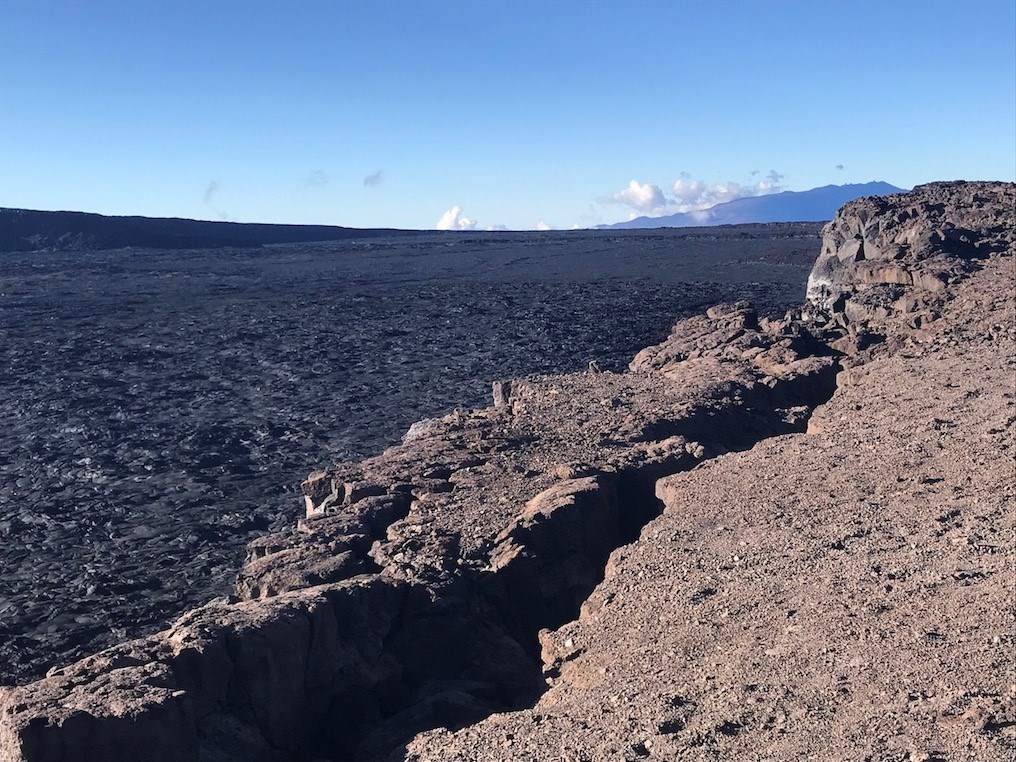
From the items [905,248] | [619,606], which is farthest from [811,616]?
[905,248]

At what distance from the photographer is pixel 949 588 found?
608 centimetres

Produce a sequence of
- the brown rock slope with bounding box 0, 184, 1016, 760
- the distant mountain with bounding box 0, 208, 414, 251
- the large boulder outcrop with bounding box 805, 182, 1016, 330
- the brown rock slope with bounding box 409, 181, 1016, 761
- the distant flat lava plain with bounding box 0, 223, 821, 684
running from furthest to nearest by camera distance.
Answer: the distant mountain with bounding box 0, 208, 414, 251, the large boulder outcrop with bounding box 805, 182, 1016, 330, the distant flat lava plain with bounding box 0, 223, 821, 684, the brown rock slope with bounding box 0, 184, 1016, 760, the brown rock slope with bounding box 409, 181, 1016, 761

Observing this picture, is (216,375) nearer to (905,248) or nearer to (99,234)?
(905,248)

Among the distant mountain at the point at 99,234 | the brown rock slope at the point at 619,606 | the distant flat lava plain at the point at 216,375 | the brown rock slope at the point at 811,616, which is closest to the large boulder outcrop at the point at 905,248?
the brown rock slope at the point at 619,606

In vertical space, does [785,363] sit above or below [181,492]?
above

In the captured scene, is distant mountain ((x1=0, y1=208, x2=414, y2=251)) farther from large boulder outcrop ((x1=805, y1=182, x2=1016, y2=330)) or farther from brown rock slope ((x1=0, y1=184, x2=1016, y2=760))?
brown rock slope ((x1=0, y1=184, x2=1016, y2=760))

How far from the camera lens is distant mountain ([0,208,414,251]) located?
1881 inches

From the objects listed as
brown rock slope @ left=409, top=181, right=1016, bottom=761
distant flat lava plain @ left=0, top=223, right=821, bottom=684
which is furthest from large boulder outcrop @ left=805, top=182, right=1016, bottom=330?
distant flat lava plain @ left=0, top=223, right=821, bottom=684

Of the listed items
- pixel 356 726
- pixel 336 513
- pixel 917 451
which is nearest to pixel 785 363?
pixel 917 451

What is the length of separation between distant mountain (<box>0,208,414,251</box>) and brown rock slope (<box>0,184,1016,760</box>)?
42.5 meters

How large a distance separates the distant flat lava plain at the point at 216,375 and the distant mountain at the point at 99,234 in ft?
20.6

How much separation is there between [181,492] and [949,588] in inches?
351

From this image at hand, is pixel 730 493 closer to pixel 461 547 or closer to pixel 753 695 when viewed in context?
pixel 461 547

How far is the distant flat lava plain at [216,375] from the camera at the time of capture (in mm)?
10188
